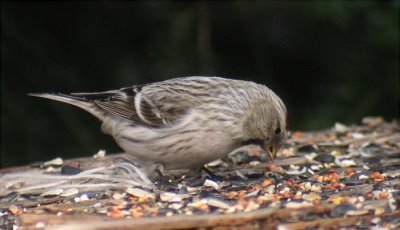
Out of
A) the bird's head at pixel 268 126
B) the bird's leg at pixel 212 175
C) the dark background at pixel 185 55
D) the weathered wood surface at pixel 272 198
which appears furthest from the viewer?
the dark background at pixel 185 55

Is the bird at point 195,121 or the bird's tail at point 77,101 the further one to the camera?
the bird's tail at point 77,101

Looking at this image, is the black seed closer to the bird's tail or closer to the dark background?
the bird's tail

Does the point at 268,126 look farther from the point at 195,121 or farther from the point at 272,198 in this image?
the point at 272,198

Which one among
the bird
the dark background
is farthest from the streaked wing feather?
the dark background

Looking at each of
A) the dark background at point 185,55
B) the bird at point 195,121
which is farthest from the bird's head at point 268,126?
the dark background at point 185,55

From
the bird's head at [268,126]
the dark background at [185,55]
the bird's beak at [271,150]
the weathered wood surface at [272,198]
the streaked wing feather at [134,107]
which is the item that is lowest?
the weathered wood surface at [272,198]

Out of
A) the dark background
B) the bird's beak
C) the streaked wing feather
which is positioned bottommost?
the bird's beak

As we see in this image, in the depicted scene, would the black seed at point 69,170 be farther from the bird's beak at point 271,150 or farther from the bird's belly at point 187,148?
the bird's beak at point 271,150

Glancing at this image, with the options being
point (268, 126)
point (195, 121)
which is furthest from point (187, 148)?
point (268, 126)
